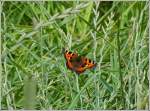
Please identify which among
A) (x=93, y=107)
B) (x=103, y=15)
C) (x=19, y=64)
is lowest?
(x=93, y=107)

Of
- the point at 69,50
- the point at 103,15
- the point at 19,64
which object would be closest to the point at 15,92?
the point at 19,64

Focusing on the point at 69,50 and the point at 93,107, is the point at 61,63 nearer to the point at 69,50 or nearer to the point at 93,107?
the point at 69,50

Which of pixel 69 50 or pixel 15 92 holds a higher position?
pixel 69 50

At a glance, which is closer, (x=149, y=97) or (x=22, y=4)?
(x=149, y=97)
